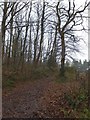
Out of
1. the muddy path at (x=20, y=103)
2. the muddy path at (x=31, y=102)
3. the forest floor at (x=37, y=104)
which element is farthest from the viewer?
the forest floor at (x=37, y=104)

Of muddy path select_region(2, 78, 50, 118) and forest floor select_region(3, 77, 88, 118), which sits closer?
muddy path select_region(2, 78, 50, 118)

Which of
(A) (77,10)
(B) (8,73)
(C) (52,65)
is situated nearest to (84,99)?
(B) (8,73)

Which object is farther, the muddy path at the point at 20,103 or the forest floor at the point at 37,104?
the forest floor at the point at 37,104

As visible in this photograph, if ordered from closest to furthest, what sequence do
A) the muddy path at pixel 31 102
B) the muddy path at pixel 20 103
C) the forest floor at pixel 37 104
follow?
the muddy path at pixel 20 103, the muddy path at pixel 31 102, the forest floor at pixel 37 104

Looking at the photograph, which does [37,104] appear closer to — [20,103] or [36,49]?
[20,103]

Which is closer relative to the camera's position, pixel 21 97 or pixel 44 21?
pixel 21 97

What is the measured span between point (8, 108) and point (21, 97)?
9.13 feet

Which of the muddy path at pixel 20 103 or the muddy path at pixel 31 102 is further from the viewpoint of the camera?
the muddy path at pixel 31 102

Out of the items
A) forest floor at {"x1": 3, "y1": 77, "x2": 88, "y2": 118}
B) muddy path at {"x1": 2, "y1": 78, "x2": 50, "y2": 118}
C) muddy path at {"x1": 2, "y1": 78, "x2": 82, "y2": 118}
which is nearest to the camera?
muddy path at {"x1": 2, "y1": 78, "x2": 50, "y2": 118}

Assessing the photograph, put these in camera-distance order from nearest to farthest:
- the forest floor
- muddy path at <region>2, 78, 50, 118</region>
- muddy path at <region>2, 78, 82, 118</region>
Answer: muddy path at <region>2, 78, 50, 118</region> → muddy path at <region>2, 78, 82, 118</region> → the forest floor

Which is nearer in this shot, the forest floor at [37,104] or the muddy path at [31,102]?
the muddy path at [31,102]

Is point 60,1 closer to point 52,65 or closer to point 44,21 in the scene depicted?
point 44,21

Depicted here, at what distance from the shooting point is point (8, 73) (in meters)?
20.3

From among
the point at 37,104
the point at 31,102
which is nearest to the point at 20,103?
the point at 31,102
